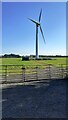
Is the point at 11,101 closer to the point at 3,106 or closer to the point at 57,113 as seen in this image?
the point at 3,106

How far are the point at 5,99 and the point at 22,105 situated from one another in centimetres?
132

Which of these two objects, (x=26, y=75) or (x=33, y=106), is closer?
(x=33, y=106)

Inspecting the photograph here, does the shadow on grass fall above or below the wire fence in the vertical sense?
below

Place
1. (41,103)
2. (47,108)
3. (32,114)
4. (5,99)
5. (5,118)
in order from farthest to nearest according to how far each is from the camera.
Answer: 1. (5,99)
2. (41,103)
3. (47,108)
4. (32,114)
5. (5,118)

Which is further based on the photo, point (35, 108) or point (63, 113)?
point (35, 108)

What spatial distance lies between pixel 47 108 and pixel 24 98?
2024 millimetres

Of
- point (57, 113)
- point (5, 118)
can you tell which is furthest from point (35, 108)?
point (5, 118)

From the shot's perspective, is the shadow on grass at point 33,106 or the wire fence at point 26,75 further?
the wire fence at point 26,75

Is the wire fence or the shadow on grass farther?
the wire fence

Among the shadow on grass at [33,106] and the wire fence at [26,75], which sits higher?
the wire fence at [26,75]

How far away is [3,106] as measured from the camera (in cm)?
849

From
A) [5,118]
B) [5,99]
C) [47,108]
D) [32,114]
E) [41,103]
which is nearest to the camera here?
[5,118]

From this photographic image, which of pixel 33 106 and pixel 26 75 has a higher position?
pixel 26 75

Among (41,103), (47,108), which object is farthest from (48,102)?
(47,108)
